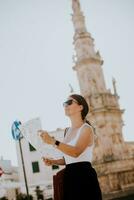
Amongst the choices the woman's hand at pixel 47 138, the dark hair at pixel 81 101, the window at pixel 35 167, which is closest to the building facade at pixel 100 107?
the window at pixel 35 167

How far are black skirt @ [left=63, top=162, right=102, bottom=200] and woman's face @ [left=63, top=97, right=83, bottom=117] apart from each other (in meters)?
0.55

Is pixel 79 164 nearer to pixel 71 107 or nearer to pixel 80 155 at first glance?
pixel 80 155

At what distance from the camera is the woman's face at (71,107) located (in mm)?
3316

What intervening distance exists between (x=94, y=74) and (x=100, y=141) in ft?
22.7

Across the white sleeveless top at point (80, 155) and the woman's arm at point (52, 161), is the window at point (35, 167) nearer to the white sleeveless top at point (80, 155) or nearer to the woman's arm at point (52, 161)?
the woman's arm at point (52, 161)

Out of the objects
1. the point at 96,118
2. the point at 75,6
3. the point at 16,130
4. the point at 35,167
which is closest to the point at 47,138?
the point at 16,130

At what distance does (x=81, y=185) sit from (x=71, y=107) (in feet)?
2.48

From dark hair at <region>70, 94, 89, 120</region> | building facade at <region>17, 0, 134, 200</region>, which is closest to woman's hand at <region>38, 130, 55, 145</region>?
dark hair at <region>70, 94, 89, 120</region>

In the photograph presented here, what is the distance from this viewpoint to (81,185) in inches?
116

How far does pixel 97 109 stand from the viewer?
35.2 m

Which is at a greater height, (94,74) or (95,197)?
(94,74)

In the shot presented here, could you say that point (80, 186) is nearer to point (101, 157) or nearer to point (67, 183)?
point (67, 183)

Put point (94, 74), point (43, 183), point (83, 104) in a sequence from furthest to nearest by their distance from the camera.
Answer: point (94, 74), point (43, 183), point (83, 104)

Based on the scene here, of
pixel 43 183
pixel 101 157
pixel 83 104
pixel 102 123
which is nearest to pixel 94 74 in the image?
pixel 102 123
